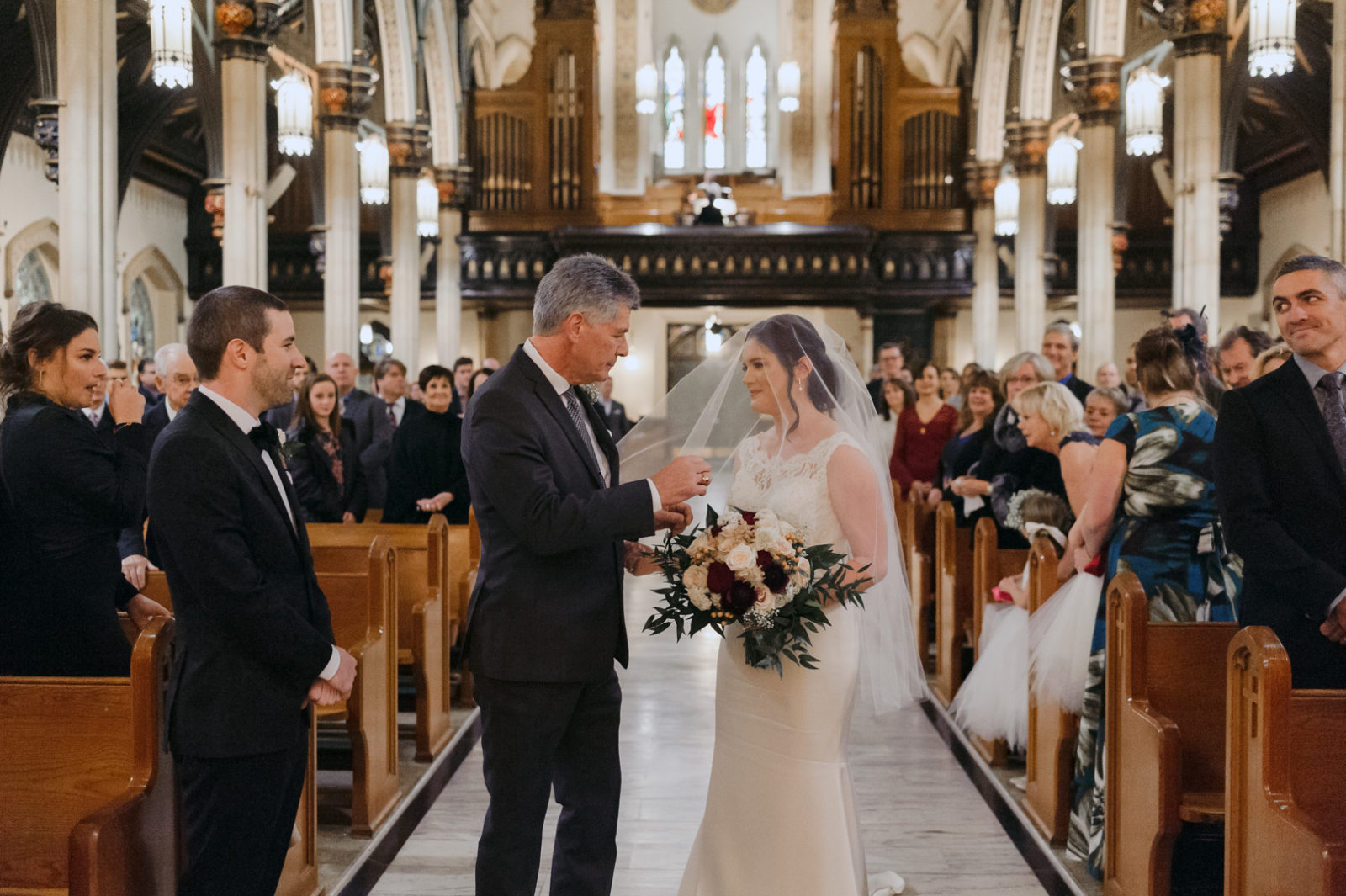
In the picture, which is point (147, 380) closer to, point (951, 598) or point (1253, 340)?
point (951, 598)

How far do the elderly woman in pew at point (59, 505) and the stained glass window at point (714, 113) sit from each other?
69.3ft

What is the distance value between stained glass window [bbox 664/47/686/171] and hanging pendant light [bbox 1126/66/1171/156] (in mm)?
13468

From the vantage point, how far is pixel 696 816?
443 centimetres

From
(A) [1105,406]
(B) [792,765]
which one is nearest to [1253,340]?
(A) [1105,406]

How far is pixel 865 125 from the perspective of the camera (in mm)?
20812

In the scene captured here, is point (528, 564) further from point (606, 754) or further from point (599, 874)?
point (599, 874)

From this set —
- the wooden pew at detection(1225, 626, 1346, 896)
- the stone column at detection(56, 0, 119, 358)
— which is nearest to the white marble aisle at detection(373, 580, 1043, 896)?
the wooden pew at detection(1225, 626, 1346, 896)

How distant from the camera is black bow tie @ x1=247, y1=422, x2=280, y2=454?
240 cm

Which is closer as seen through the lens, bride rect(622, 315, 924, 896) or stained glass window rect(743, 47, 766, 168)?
bride rect(622, 315, 924, 896)

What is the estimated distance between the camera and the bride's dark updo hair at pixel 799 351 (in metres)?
3.13

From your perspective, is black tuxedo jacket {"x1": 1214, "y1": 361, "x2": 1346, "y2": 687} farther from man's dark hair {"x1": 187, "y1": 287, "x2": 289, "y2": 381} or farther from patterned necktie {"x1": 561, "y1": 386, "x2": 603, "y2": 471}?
man's dark hair {"x1": 187, "y1": 287, "x2": 289, "y2": 381}

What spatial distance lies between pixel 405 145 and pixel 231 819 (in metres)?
14.6

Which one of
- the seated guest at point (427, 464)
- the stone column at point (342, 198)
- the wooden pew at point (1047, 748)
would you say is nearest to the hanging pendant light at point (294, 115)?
the stone column at point (342, 198)

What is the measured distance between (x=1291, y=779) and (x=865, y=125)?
19.5m
